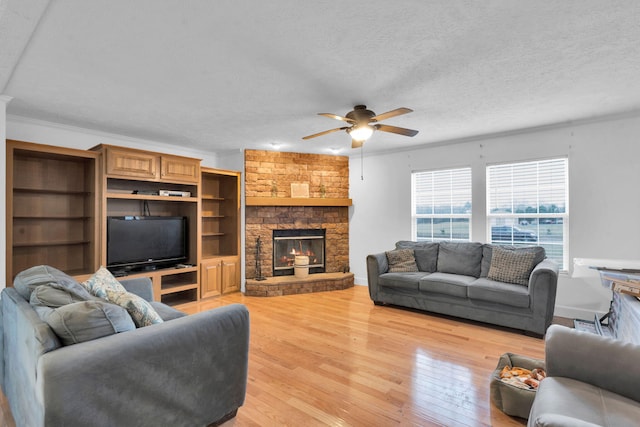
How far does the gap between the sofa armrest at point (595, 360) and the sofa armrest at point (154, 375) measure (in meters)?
1.81

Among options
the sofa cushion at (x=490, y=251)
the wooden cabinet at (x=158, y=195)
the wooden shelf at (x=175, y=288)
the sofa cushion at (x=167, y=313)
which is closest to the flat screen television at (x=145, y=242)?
the wooden cabinet at (x=158, y=195)

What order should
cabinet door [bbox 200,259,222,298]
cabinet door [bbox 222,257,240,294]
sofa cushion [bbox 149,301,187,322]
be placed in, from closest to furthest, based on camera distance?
sofa cushion [bbox 149,301,187,322] → cabinet door [bbox 200,259,222,298] → cabinet door [bbox 222,257,240,294]

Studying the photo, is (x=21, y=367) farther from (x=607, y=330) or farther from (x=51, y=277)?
(x=607, y=330)

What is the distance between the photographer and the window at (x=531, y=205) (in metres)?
4.18

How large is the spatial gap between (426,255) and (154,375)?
4009 millimetres

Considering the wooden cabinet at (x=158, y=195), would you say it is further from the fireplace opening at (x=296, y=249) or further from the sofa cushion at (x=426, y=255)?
the sofa cushion at (x=426, y=255)


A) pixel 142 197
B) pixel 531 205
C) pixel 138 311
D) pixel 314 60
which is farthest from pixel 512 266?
pixel 142 197

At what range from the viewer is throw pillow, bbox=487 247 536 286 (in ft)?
12.3

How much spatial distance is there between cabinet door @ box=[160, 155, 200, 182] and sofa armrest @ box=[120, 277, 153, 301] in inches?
74.7

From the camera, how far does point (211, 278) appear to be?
507 cm

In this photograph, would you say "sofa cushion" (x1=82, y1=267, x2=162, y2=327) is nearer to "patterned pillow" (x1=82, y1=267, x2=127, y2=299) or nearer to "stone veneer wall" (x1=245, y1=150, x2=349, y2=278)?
"patterned pillow" (x1=82, y1=267, x2=127, y2=299)

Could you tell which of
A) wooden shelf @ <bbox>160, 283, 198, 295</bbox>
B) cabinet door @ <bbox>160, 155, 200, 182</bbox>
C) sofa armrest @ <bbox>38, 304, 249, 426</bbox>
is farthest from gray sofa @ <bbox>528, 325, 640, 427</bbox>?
cabinet door @ <bbox>160, 155, 200, 182</bbox>

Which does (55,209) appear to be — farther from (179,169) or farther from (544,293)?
(544,293)

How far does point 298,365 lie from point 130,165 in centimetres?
331
